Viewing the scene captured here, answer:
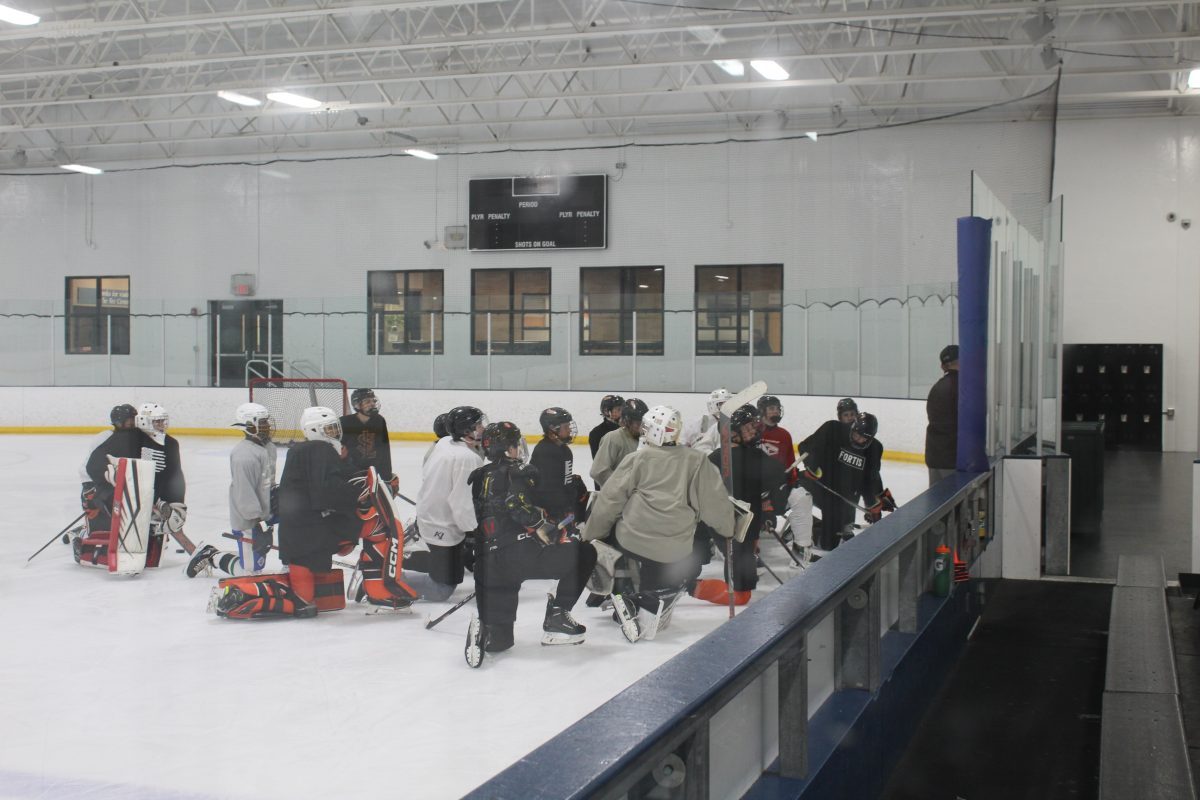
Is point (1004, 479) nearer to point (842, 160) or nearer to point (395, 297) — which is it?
point (842, 160)

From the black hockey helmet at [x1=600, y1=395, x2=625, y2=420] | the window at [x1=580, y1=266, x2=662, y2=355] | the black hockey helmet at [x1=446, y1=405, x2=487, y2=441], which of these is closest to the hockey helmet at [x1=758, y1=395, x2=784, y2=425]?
the black hockey helmet at [x1=600, y1=395, x2=625, y2=420]

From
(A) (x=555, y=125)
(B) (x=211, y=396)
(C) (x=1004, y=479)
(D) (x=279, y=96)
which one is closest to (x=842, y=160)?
(A) (x=555, y=125)

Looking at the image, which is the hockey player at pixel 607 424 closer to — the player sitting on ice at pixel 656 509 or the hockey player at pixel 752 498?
the hockey player at pixel 752 498

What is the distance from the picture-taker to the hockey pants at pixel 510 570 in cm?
414

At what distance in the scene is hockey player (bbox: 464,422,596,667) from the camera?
4102 mm

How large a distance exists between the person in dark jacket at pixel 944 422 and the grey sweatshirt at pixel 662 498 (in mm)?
1941

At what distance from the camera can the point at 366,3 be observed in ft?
34.5

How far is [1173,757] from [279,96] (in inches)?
426

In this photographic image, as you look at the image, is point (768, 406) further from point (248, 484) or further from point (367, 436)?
point (248, 484)

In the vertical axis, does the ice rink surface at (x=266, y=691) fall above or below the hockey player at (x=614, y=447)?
below

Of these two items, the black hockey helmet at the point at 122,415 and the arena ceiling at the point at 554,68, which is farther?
the arena ceiling at the point at 554,68

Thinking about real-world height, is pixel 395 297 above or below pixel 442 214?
below

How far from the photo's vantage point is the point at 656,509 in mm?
4426

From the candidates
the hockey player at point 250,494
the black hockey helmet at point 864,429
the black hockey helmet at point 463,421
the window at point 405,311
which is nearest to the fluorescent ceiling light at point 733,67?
the window at point 405,311
